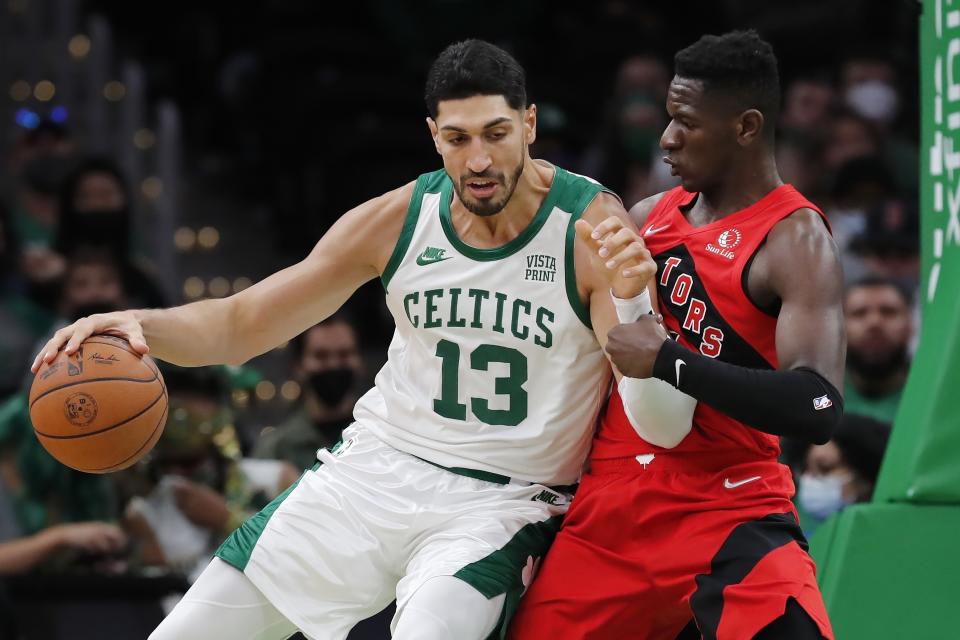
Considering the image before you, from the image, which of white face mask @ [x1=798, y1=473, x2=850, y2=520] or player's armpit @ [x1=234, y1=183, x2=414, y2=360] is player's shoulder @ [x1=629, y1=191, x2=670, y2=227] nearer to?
player's armpit @ [x1=234, y1=183, x2=414, y2=360]

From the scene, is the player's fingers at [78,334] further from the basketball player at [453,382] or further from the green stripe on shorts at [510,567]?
the green stripe on shorts at [510,567]

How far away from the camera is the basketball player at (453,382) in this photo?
13.8 feet

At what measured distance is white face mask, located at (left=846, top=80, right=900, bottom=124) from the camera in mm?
10180

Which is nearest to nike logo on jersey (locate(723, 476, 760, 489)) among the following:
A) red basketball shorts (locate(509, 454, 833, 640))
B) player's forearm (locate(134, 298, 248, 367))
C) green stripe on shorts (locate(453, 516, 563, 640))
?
red basketball shorts (locate(509, 454, 833, 640))

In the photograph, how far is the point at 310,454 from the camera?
6961 mm

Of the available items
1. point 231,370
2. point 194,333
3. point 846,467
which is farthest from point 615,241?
point 231,370

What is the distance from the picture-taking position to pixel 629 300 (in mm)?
3990

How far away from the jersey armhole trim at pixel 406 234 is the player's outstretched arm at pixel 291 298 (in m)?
0.02

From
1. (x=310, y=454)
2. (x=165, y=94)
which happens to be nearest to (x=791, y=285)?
(x=310, y=454)

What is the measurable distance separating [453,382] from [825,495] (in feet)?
7.87

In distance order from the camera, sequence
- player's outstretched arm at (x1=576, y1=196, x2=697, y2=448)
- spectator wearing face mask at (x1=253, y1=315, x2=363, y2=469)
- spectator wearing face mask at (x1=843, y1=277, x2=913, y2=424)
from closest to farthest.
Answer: player's outstretched arm at (x1=576, y1=196, x2=697, y2=448), spectator wearing face mask at (x1=843, y1=277, x2=913, y2=424), spectator wearing face mask at (x1=253, y1=315, x2=363, y2=469)

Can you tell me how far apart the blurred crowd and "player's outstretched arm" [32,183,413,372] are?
1.77 meters

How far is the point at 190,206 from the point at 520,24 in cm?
289

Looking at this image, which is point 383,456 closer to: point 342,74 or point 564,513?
point 564,513
